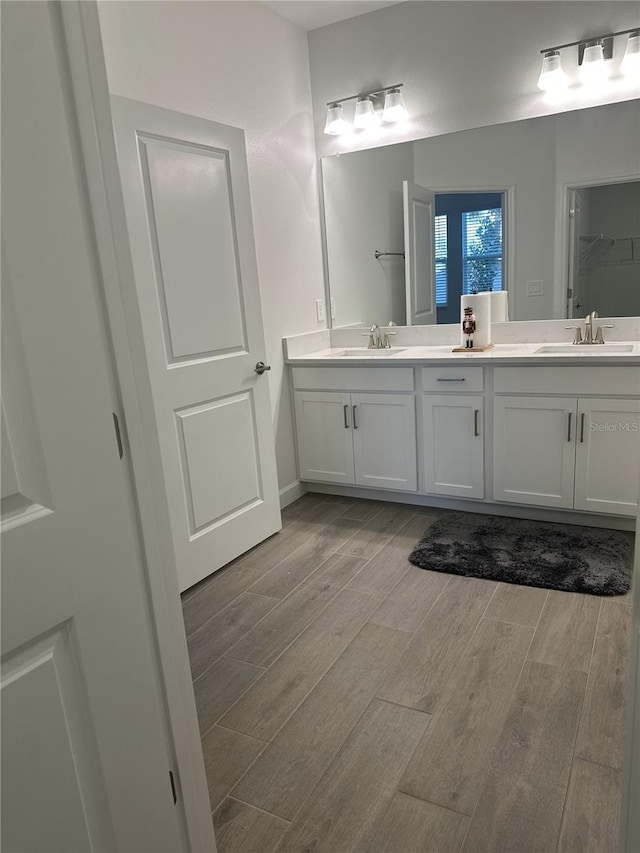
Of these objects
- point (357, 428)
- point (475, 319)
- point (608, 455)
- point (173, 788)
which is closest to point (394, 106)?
point (475, 319)

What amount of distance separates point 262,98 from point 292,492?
2.26 m

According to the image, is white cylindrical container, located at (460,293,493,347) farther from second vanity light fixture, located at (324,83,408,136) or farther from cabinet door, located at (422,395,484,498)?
second vanity light fixture, located at (324,83,408,136)

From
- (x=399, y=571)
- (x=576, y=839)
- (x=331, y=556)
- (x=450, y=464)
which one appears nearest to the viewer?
(x=576, y=839)

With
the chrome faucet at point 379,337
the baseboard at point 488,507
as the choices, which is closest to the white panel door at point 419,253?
the chrome faucet at point 379,337

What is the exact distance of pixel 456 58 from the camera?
10.7 ft

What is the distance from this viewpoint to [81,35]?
94 cm

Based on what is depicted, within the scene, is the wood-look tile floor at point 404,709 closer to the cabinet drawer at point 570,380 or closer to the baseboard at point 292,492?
the baseboard at point 292,492

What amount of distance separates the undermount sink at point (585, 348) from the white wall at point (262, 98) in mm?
1446

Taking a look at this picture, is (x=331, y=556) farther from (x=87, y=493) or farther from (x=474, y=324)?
(x=87, y=493)

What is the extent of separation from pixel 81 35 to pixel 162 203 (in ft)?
5.05

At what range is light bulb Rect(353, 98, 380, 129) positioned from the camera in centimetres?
350

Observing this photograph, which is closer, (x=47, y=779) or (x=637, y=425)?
(x=47, y=779)

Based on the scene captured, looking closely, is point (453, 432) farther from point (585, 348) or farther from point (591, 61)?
point (591, 61)

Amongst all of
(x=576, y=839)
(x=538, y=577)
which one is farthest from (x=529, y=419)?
(x=576, y=839)
